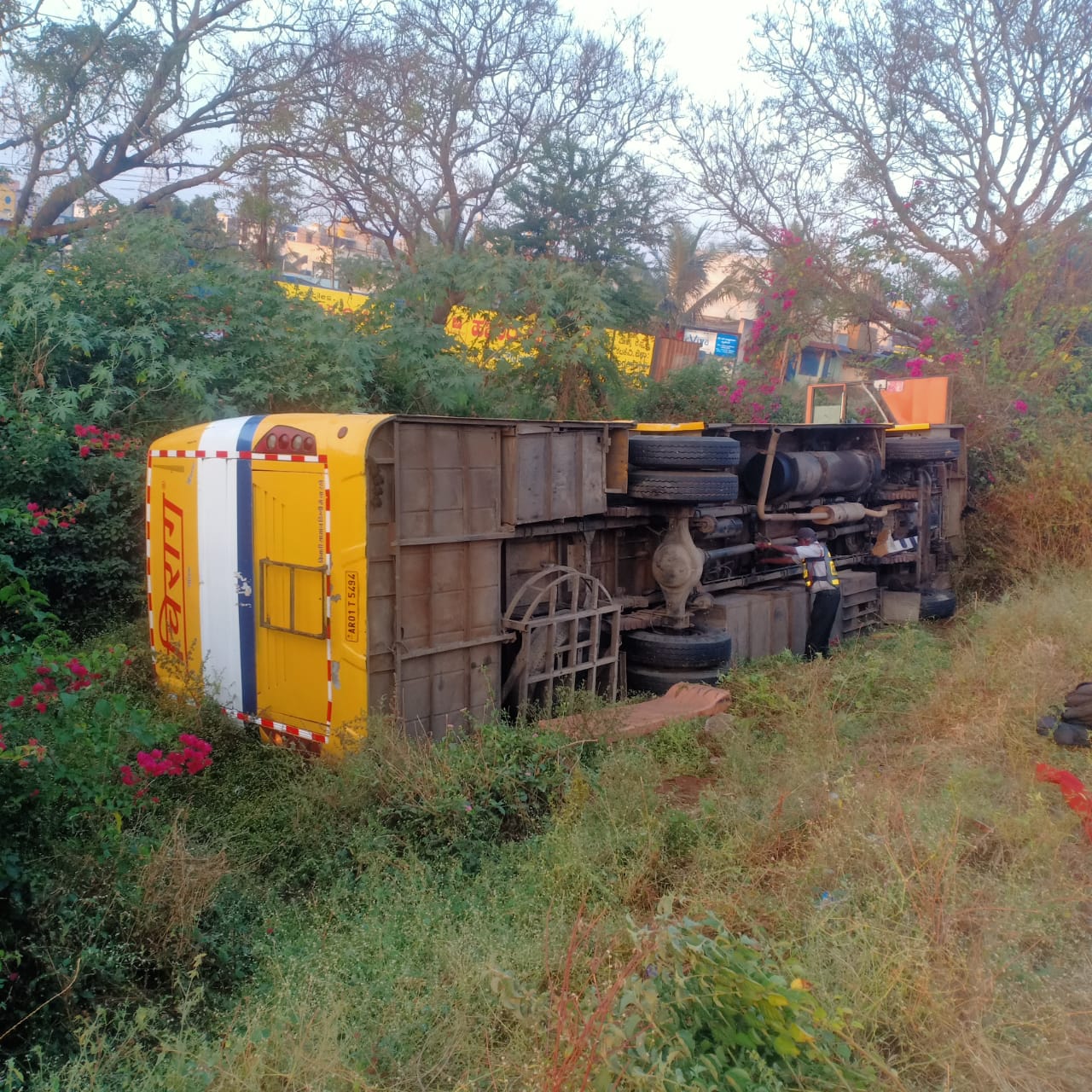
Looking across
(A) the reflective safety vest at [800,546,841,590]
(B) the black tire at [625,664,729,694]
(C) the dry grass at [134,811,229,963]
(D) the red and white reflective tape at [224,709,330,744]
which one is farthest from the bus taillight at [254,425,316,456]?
(A) the reflective safety vest at [800,546,841,590]

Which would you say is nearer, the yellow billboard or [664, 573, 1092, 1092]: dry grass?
[664, 573, 1092, 1092]: dry grass

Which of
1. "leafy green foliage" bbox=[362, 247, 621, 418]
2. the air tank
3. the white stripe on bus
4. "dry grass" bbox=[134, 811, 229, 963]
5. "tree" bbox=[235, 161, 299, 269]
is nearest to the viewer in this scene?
"dry grass" bbox=[134, 811, 229, 963]

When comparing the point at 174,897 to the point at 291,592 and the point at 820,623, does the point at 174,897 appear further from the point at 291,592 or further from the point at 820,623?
the point at 820,623

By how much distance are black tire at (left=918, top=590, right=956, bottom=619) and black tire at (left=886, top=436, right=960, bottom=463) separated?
1.69 m

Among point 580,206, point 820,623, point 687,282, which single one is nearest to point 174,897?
point 820,623

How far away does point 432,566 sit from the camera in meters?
6.43

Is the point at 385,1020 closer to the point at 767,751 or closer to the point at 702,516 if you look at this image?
the point at 767,751

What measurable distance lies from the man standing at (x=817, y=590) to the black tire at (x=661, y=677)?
7.65 ft

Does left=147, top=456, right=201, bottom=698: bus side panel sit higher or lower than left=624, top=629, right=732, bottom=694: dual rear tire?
higher

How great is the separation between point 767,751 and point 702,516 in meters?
3.00

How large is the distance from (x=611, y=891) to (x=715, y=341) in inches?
1272

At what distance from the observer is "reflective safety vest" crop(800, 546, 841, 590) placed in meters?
10.2

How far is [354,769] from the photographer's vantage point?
18.2 feet

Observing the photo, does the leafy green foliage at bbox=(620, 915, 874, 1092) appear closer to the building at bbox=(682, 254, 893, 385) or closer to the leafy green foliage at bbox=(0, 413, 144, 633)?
the leafy green foliage at bbox=(0, 413, 144, 633)
